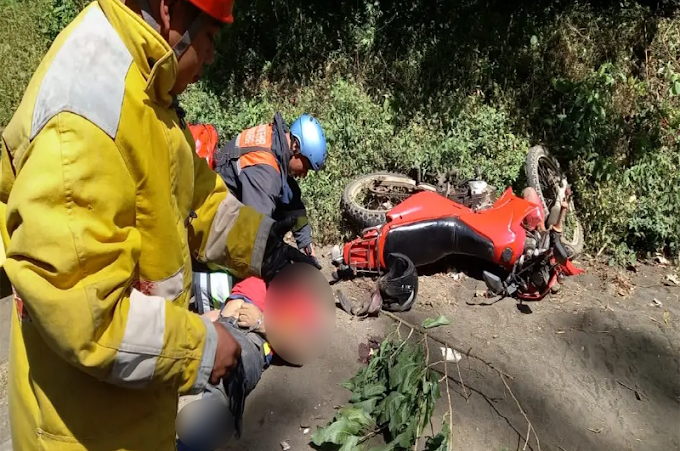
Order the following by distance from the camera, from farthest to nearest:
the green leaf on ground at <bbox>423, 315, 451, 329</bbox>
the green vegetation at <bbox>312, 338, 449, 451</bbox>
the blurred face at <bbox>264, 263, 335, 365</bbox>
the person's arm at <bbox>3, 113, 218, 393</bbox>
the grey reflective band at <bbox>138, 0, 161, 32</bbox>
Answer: the green leaf on ground at <bbox>423, 315, 451, 329</bbox>, the green vegetation at <bbox>312, 338, 449, 451</bbox>, the blurred face at <bbox>264, 263, 335, 365</bbox>, the grey reflective band at <bbox>138, 0, 161, 32</bbox>, the person's arm at <bbox>3, 113, 218, 393</bbox>

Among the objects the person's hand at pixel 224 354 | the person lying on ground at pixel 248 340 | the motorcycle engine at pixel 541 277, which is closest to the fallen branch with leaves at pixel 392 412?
the person lying on ground at pixel 248 340

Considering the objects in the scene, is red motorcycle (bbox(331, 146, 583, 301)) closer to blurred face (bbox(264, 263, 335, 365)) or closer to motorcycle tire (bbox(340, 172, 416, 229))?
motorcycle tire (bbox(340, 172, 416, 229))

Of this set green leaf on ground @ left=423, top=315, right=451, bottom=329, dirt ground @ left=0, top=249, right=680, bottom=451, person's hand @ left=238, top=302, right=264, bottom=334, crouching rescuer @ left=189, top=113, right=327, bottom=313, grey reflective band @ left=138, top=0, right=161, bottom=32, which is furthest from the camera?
green leaf on ground @ left=423, top=315, right=451, bottom=329

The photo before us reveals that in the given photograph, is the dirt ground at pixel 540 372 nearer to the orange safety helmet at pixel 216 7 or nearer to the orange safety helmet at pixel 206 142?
the orange safety helmet at pixel 206 142

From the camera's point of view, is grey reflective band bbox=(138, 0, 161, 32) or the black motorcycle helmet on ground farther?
the black motorcycle helmet on ground

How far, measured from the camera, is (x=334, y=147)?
21.9 feet

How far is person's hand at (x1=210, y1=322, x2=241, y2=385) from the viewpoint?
5.43 feet

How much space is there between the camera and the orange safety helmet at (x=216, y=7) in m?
1.53

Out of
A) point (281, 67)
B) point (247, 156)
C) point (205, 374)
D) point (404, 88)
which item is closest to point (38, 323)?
point (205, 374)

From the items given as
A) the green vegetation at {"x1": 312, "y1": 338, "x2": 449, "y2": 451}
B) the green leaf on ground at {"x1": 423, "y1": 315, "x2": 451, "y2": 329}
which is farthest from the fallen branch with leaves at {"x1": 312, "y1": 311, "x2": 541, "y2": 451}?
the green leaf on ground at {"x1": 423, "y1": 315, "x2": 451, "y2": 329}

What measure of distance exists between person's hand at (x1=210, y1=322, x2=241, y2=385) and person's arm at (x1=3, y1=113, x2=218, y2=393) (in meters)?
0.23

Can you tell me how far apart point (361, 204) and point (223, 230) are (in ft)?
13.5

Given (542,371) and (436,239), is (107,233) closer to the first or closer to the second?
(542,371)

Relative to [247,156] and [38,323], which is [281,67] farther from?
[38,323]
